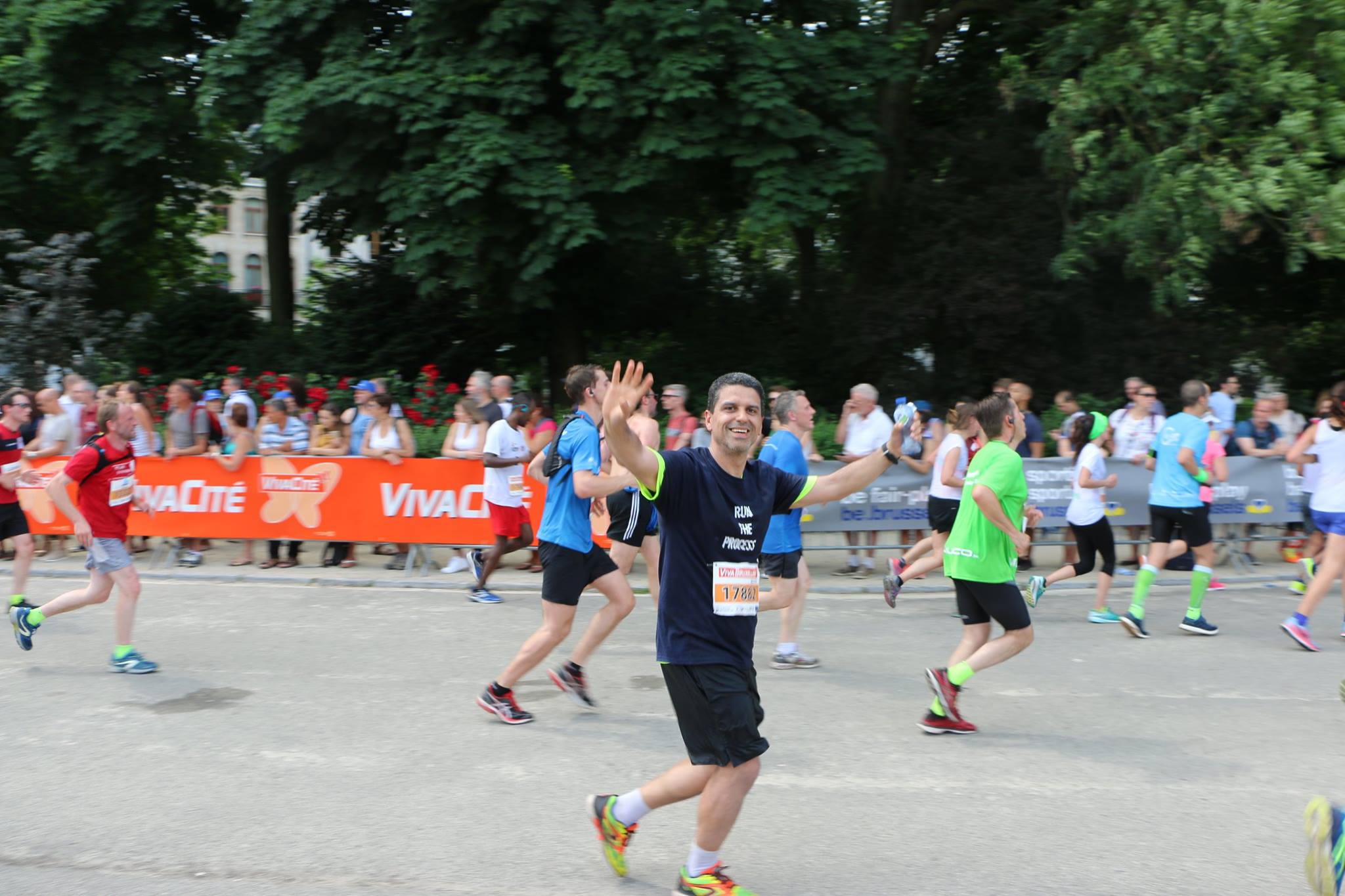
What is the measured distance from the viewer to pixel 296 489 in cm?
1191

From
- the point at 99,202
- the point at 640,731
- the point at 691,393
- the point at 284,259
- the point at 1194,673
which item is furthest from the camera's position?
the point at 284,259

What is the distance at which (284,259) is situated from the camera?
2350cm

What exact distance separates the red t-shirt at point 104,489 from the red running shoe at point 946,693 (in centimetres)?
484

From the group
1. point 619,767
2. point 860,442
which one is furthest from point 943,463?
point 619,767

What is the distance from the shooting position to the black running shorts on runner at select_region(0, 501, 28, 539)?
30.6ft

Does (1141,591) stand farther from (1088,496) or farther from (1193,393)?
(1193,393)

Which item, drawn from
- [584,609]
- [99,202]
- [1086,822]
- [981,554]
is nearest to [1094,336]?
[584,609]

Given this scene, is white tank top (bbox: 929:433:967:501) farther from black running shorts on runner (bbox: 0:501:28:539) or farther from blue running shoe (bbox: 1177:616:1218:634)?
black running shorts on runner (bbox: 0:501:28:539)

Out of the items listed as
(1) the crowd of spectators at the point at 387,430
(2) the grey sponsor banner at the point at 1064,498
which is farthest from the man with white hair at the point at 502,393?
(2) the grey sponsor banner at the point at 1064,498

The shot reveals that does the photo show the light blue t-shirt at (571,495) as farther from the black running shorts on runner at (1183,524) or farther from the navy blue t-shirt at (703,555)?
the black running shorts on runner at (1183,524)

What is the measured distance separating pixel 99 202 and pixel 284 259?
12.7 ft

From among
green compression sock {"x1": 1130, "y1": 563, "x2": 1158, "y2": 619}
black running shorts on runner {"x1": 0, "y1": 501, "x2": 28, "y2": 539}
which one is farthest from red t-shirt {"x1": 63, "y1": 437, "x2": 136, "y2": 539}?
green compression sock {"x1": 1130, "y1": 563, "x2": 1158, "y2": 619}

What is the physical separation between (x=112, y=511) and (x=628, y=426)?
5.05 m

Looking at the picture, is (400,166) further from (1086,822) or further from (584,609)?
(1086,822)
